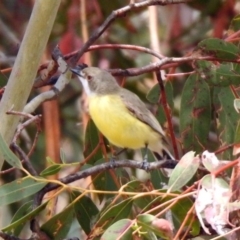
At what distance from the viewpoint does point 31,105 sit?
1.39 m

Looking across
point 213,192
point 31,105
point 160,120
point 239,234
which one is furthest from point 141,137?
point 213,192

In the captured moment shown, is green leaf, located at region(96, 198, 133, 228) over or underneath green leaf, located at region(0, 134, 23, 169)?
underneath

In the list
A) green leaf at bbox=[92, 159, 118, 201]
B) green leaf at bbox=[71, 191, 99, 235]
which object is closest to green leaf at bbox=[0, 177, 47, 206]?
green leaf at bbox=[71, 191, 99, 235]

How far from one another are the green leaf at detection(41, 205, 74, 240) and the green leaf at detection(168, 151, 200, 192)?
313 millimetres

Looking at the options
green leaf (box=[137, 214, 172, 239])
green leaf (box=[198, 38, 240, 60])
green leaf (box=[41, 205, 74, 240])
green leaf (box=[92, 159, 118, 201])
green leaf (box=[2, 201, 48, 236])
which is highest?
green leaf (box=[198, 38, 240, 60])

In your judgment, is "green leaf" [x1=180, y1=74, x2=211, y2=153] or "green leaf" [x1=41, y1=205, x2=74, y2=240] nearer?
"green leaf" [x1=41, y1=205, x2=74, y2=240]

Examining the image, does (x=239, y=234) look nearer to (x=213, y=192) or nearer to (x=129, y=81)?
(x=213, y=192)

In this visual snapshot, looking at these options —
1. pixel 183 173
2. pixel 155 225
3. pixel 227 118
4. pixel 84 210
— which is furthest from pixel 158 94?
pixel 155 225

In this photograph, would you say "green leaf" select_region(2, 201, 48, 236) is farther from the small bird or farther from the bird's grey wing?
the bird's grey wing

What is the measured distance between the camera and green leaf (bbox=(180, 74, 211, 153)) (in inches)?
68.6

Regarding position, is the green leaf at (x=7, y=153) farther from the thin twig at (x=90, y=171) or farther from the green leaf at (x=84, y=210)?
the green leaf at (x=84, y=210)

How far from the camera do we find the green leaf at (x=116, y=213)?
51.7 inches

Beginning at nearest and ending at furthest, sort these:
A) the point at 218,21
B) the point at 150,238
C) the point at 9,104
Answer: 1. the point at 150,238
2. the point at 9,104
3. the point at 218,21

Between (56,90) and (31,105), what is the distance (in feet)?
0.21
